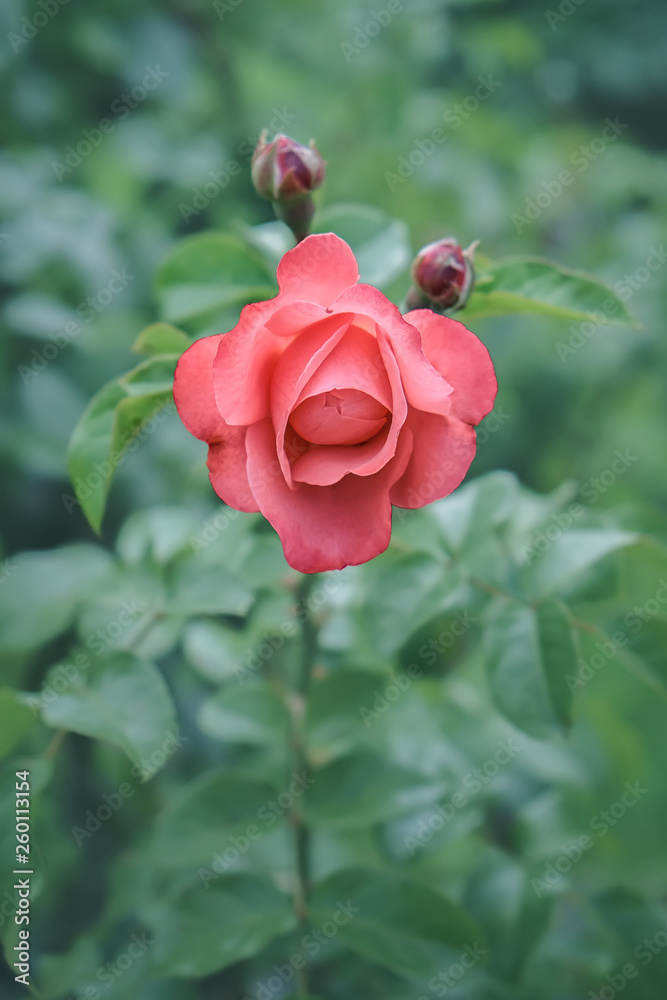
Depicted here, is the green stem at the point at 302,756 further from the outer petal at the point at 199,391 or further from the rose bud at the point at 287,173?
the rose bud at the point at 287,173

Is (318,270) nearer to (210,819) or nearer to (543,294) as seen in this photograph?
(543,294)

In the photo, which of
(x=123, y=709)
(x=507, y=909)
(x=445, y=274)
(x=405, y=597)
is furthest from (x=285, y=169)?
(x=507, y=909)

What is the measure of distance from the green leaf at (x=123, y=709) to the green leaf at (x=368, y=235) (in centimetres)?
61

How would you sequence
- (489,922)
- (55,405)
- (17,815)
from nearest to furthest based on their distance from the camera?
(17,815)
(489,922)
(55,405)

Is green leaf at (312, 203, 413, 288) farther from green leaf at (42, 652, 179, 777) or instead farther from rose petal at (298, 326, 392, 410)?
green leaf at (42, 652, 179, 777)

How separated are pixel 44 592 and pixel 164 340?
0.52m

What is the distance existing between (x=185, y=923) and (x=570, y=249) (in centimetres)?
294

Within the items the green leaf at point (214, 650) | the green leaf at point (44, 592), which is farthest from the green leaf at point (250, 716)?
the green leaf at point (44, 592)

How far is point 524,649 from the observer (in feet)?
3.31

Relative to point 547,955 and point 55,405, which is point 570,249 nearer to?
point 55,405

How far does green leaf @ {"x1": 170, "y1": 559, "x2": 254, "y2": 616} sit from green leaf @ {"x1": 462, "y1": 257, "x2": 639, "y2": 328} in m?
0.44

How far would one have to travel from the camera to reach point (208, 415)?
2.58ft

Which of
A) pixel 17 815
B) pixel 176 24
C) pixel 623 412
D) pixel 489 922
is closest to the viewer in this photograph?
pixel 17 815

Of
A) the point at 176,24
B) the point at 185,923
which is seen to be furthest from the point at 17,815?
the point at 176,24
